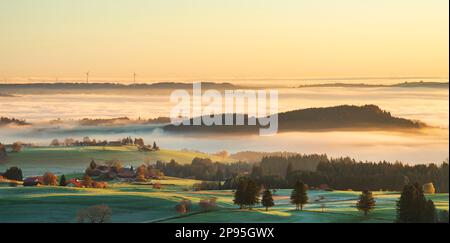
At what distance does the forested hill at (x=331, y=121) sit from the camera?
18312 millimetres

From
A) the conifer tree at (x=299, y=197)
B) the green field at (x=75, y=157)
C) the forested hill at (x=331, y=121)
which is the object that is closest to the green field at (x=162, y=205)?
the conifer tree at (x=299, y=197)

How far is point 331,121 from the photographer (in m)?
18.3

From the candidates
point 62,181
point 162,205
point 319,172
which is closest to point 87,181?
point 62,181

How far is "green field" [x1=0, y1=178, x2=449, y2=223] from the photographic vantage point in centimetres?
1734

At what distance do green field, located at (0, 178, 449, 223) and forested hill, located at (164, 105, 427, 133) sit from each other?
117cm

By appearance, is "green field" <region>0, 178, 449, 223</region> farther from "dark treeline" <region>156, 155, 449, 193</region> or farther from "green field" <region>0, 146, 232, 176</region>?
"green field" <region>0, 146, 232, 176</region>

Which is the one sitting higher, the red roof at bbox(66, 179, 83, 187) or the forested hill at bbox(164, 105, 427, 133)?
the forested hill at bbox(164, 105, 427, 133)

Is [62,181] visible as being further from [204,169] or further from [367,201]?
[367,201]

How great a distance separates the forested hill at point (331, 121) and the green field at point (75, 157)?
20.3 inches

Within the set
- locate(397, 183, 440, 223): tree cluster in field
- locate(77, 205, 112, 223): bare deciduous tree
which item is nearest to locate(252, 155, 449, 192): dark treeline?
locate(397, 183, 440, 223): tree cluster in field

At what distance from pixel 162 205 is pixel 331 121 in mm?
3513

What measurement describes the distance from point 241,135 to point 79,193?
316cm
